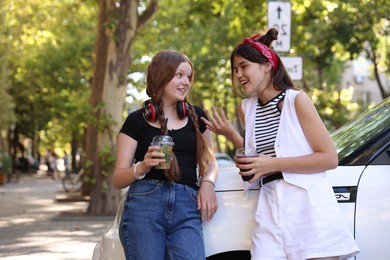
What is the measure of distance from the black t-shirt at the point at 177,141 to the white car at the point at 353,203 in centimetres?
19

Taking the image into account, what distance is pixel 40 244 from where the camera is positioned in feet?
37.2

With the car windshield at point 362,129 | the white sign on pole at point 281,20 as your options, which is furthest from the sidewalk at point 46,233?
the car windshield at point 362,129

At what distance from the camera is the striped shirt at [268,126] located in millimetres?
3951

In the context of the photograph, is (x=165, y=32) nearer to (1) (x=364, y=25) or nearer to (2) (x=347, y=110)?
(2) (x=347, y=110)

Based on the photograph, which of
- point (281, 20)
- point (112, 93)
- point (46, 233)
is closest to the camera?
point (281, 20)

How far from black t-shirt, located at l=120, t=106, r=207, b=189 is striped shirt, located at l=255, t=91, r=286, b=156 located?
36 centimetres

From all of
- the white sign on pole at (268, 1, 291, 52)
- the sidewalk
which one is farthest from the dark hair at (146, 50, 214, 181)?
the white sign on pole at (268, 1, 291, 52)

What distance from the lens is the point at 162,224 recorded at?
396 cm

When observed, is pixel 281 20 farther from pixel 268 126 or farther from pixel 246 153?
pixel 246 153

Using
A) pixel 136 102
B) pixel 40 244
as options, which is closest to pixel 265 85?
pixel 40 244

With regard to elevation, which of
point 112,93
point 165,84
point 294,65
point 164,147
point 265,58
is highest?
point 294,65

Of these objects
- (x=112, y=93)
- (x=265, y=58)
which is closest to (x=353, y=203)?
(x=265, y=58)

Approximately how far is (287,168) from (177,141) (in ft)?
1.99

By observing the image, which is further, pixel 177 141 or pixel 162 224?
pixel 177 141
